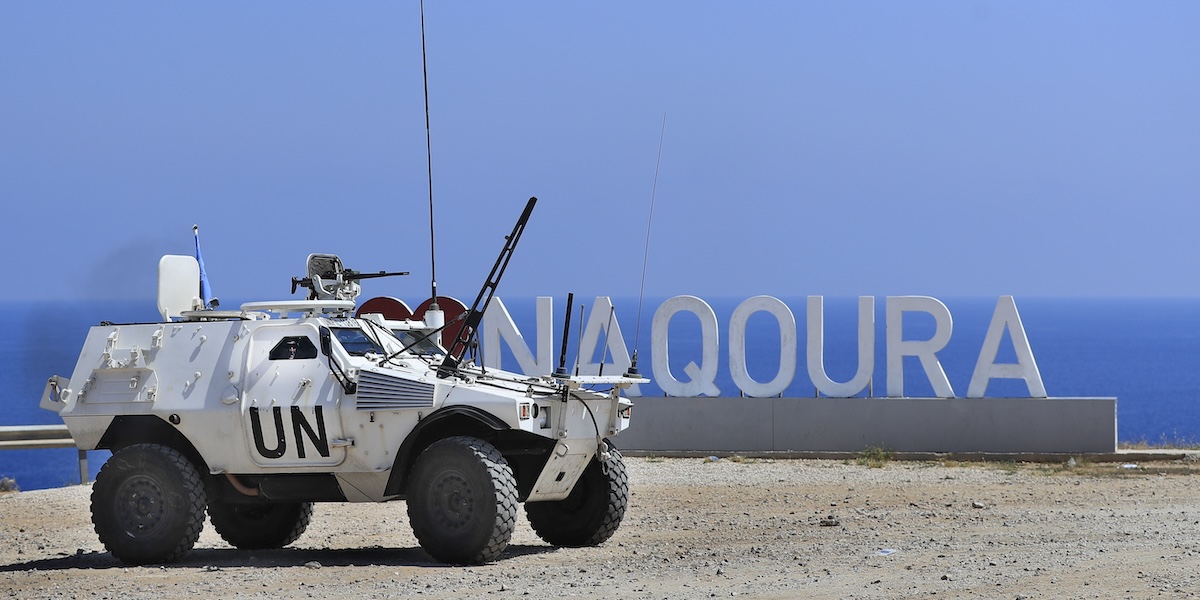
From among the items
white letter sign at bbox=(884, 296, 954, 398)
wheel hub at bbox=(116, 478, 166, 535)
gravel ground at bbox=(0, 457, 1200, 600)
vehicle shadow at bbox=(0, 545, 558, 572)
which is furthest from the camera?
white letter sign at bbox=(884, 296, 954, 398)

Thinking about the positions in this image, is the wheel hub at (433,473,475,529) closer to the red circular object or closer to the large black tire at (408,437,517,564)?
the large black tire at (408,437,517,564)

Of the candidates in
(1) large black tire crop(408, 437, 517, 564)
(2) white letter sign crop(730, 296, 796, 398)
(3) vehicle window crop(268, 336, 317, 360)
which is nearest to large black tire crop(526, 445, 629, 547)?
(1) large black tire crop(408, 437, 517, 564)

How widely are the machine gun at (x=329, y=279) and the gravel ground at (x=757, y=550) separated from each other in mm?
2499

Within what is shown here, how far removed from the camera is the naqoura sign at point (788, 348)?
2519 centimetres

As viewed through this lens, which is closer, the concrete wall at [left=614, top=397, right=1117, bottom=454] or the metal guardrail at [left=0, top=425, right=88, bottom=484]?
the metal guardrail at [left=0, top=425, right=88, bottom=484]

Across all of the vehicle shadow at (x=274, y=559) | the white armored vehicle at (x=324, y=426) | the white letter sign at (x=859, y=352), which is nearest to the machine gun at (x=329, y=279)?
the white armored vehicle at (x=324, y=426)

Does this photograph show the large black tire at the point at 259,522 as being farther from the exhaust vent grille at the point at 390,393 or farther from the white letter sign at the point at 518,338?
the white letter sign at the point at 518,338

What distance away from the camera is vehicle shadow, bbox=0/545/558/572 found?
14.2 metres

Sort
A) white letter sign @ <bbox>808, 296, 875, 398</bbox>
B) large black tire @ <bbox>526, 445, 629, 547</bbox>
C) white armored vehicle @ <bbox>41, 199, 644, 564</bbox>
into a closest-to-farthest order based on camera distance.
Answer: white armored vehicle @ <bbox>41, 199, 644, 564</bbox> < large black tire @ <bbox>526, 445, 629, 547</bbox> < white letter sign @ <bbox>808, 296, 875, 398</bbox>

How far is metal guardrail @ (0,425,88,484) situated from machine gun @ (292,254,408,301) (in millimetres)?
8872

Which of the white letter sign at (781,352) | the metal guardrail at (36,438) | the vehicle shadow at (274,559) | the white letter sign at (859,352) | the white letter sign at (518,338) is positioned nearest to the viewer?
the vehicle shadow at (274,559)

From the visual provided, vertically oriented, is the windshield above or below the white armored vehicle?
above

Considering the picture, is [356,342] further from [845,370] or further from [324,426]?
[845,370]

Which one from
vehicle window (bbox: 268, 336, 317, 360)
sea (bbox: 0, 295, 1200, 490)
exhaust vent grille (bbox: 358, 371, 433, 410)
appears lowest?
sea (bbox: 0, 295, 1200, 490)
